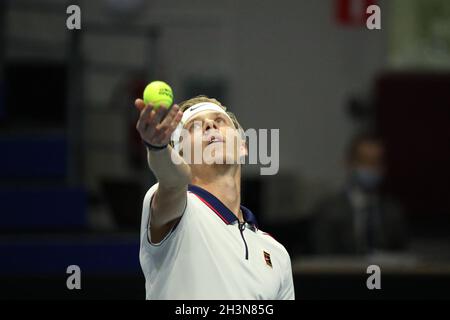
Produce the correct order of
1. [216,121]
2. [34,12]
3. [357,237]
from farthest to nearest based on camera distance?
[34,12]
[357,237]
[216,121]

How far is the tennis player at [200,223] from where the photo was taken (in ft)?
8.24

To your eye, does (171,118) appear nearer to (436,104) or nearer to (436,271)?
(436,271)

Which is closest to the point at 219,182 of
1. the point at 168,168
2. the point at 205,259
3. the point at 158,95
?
the point at 205,259

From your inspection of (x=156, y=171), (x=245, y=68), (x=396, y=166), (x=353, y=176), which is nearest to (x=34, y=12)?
(x=245, y=68)

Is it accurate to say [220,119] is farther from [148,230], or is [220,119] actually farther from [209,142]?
[148,230]

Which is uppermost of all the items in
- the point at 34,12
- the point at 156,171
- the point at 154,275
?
the point at 34,12

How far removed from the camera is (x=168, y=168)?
2498 millimetres

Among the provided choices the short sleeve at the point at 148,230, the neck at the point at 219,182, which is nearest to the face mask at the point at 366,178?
the neck at the point at 219,182

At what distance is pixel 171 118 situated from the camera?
2408 millimetres

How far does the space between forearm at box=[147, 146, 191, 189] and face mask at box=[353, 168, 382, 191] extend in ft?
14.0

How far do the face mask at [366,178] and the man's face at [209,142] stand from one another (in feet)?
12.4

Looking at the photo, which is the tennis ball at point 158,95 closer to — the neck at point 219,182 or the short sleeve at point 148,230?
the short sleeve at point 148,230

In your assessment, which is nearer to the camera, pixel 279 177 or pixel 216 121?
pixel 216 121

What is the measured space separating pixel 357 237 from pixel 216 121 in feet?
11.3
